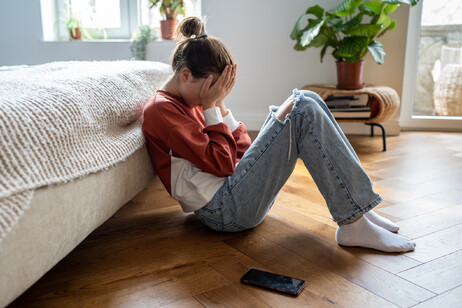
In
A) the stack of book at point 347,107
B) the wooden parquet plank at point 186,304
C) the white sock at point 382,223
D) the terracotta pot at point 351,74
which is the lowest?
the wooden parquet plank at point 186,304

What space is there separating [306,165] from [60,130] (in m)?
0.62

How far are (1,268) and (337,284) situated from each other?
70 cm

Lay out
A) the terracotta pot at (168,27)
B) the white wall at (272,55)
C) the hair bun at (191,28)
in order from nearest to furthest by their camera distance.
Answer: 1. the hair bun at (191,28)
2. the white wall at (272,55)
3. the terracotta pot at (168,27)

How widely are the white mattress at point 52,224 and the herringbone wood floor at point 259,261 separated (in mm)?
156

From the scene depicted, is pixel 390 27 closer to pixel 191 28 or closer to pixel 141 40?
pixel 141 40

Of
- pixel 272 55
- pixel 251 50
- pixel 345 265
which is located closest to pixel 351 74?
pixel 272 55

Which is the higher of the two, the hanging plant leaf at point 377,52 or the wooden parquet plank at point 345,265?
the hanging plant leaf at point 377,52

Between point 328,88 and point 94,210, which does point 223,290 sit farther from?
point 328,88

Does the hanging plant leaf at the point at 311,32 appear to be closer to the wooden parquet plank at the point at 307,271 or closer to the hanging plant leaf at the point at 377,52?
the hanging plant leaf at the point at 377,52

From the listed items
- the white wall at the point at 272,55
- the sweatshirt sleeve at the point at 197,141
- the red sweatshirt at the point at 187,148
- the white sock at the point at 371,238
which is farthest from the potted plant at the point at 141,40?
the white sock at the point at 371,238

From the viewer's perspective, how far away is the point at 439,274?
105cm

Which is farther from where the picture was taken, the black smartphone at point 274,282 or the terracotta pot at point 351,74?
the terracotta pot at point 351,74

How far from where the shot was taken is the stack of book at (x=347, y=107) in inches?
99.1

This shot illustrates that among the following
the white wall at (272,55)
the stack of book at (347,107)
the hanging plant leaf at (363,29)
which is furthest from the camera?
the white wall at (272,55)
